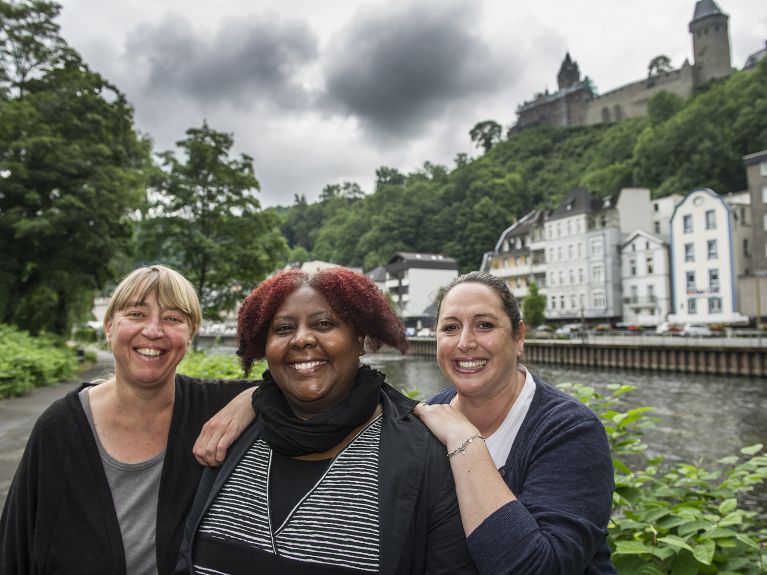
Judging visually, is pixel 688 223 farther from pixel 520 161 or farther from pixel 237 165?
pixel 520 161

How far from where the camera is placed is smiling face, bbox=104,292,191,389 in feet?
8.22

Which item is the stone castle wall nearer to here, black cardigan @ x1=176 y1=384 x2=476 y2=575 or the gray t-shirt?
black cardigan @ x1=176 y1=384 x2=476 y2=575

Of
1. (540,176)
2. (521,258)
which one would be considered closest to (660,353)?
(521,258)

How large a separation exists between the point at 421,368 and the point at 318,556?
3567 centimetres

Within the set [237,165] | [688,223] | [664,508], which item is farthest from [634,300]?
[664,508]

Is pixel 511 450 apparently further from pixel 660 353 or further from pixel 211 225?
pixel 660 353

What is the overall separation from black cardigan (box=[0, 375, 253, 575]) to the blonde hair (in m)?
0.53

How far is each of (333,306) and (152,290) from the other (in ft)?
3.48

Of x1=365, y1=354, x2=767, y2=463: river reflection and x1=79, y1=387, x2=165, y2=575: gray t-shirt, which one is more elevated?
x1=79, y1=387, x2=165, y2=575: gray t-shirt

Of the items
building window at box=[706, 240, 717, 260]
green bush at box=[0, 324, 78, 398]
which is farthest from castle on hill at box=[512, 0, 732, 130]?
green bush at box=[0, 324, 78, 398]

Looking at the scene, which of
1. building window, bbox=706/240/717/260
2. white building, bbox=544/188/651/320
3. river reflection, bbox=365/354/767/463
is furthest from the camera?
white building, bbox=544/188/651/320

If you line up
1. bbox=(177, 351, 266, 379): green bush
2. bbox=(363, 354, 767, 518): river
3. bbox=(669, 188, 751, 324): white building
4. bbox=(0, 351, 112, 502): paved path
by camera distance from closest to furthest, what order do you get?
1. bbox=(0, 351, 112, 502): paved path
2. bbox=(177, 351, 266, 379): green bush
3. bbox=(363, 354, 767, 518): river
4. bbox=(669, 188, 751, 324): white building

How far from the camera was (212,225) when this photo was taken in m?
22.2

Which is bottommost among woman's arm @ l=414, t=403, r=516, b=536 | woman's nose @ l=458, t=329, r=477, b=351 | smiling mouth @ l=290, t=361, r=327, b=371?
woman's arm @ l=414, t=403, r=516, b=536
